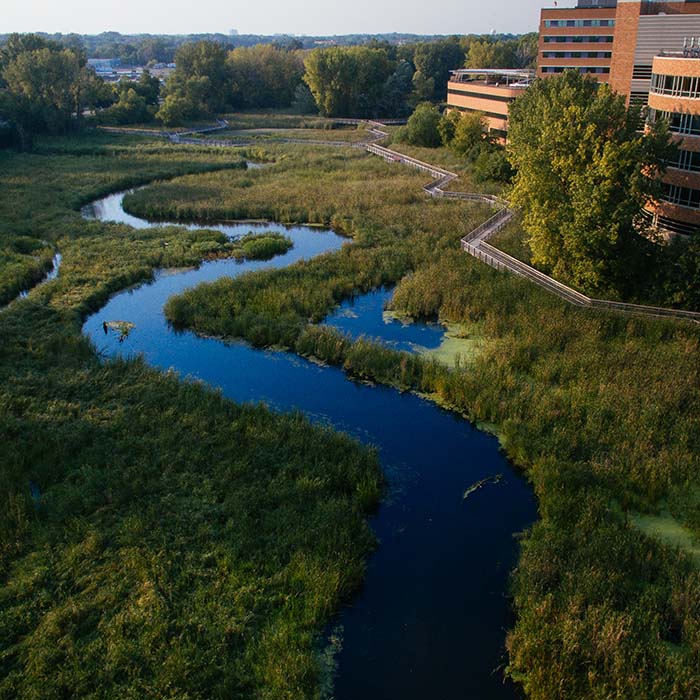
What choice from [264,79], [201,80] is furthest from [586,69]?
[264,79]

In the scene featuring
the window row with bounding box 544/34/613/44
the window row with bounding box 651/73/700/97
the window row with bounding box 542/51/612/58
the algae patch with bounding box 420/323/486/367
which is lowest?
the algae patch with bounding box 420/323/486/367

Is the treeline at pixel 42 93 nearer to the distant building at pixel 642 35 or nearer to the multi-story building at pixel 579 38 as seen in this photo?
the multi-story building at pixel 579 38

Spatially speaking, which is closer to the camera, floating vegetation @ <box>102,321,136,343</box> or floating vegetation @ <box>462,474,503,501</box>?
floating vegetation @ <box>462,474,503,501</box>

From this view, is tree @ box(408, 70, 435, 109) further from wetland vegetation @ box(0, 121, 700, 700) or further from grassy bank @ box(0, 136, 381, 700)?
grassy bank @ box(0, 136, 381, 700)

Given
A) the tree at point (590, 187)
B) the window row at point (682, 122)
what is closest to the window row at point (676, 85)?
the window row at point (682, 122)

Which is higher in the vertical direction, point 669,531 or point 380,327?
point 380,327

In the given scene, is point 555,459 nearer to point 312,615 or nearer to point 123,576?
point 312,615

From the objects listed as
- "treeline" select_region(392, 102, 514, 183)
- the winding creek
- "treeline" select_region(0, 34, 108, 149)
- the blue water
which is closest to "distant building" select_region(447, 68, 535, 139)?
"treeline" select_region(392, 102, 514, 183)

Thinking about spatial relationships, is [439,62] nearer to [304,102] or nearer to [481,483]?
[304,102]
